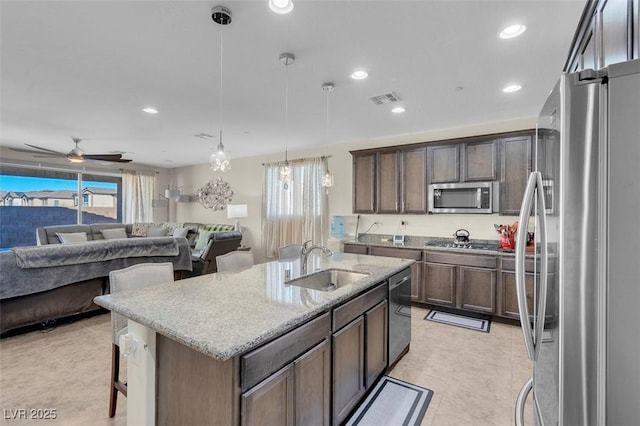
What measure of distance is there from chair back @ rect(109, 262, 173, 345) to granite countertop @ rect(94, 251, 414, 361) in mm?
223

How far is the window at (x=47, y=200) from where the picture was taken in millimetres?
6301

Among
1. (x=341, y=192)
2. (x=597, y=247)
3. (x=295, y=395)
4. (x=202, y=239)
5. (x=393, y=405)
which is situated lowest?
(x=393, y=405)

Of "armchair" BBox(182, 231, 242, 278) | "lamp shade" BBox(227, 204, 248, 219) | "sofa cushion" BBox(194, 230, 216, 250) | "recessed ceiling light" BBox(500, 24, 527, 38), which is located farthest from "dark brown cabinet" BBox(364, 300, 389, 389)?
"sofa cushion" BBox(194, 230, 216, 250)

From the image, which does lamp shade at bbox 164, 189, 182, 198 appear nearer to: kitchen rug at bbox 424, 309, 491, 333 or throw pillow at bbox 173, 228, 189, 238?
throw pillow at bbox 173, 228, 189, 238

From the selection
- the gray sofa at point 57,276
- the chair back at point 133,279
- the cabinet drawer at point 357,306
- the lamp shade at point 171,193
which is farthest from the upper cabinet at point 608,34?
the lamp shade at point 171,193

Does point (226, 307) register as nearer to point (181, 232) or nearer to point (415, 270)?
point (415, 270)

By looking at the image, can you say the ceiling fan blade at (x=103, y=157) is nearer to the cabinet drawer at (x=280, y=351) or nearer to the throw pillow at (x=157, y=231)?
the throw pillow at (x=157, y=231)

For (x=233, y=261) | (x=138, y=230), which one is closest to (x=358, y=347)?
(x=233, y=261)

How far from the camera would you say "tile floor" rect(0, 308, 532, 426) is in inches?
81.4

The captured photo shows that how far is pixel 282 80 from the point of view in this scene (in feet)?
9.47

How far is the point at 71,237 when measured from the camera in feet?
19.9

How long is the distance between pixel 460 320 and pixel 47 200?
877 cm

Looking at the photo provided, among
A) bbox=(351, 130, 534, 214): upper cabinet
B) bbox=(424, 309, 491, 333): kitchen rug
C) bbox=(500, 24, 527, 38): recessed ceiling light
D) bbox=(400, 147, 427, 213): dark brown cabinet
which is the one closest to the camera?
bbox=(500, 24, 527, 38): recessed ceiling light

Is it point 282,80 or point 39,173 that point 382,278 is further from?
point 39,173
